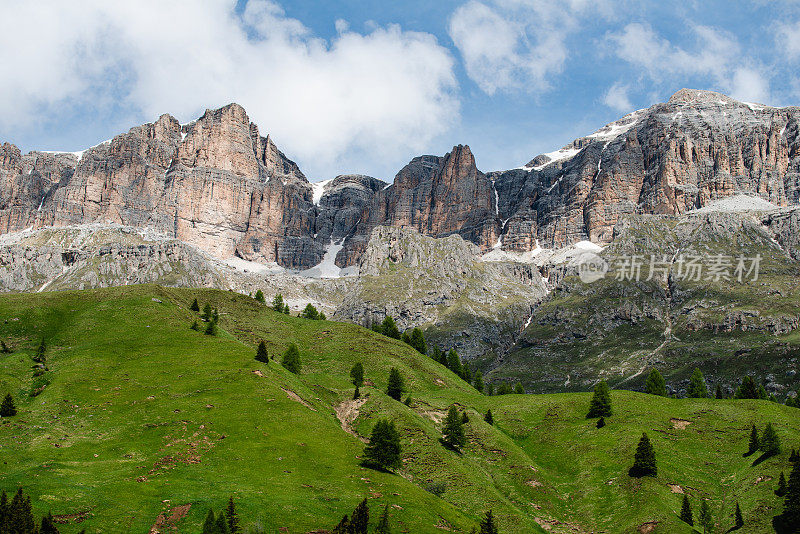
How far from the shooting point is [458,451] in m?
87.8

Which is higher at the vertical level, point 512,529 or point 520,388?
point 520,388

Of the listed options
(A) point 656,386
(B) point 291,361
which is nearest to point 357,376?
(B) point 291,361

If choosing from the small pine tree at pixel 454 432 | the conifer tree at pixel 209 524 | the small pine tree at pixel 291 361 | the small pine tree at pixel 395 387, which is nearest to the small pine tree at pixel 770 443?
the small pine tree at pixel 454 432

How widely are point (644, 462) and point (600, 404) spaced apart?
22950mm

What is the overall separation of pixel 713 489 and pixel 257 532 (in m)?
61.0

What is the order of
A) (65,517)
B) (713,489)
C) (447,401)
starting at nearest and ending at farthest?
(65,517)
(713,489)
(447,401)

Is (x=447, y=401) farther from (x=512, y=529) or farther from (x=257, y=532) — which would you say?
(x=257, y=532)

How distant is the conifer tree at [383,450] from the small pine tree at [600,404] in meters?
45.2

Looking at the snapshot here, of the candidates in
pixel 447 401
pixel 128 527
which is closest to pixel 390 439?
pixel 128 527

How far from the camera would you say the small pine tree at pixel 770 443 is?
80.8m

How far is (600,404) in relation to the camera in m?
102

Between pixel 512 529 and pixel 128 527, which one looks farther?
pixel 512 529

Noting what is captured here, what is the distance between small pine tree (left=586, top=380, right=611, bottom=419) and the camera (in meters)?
101

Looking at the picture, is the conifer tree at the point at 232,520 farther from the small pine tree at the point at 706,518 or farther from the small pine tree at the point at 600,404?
the small pine tree at the point at 600,404
